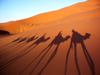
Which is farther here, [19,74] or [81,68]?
[19,74]

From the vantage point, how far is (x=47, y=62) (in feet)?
13.1

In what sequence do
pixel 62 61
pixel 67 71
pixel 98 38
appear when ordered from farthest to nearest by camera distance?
pixel 98 38 < pixel 62 61 < pixel 67 71

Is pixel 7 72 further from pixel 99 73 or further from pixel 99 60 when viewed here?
pixel 99 60

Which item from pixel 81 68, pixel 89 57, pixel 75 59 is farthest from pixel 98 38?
pixel 81 68

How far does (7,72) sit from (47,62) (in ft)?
7.39

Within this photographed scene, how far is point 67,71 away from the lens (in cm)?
312

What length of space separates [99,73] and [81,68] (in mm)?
653

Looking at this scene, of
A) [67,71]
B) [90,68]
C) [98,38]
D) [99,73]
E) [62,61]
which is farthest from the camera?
[98,38]

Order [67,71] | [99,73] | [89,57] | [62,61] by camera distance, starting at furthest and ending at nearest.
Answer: [62,61] < [89,57] < [67,71] < [99,73]

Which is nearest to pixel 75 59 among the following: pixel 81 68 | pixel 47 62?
pixel 81 68

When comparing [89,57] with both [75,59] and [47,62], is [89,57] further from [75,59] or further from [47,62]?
[47,62]

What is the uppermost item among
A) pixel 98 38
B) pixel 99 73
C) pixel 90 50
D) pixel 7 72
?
pixel 98 38

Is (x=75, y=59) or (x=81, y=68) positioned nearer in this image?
(x=81, y=68)

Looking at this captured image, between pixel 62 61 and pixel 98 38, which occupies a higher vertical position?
pixel 98 38
